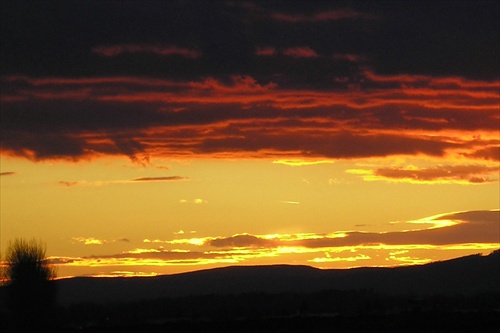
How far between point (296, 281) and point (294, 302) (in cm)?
7454

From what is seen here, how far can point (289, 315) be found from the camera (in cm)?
6712

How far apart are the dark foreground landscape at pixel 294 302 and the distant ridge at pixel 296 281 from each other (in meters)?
0.15

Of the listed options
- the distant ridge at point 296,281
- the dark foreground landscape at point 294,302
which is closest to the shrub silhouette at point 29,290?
the dark foreground landscape at point 294,302

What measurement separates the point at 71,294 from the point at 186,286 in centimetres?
1772

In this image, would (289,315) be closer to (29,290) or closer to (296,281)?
(29,290)

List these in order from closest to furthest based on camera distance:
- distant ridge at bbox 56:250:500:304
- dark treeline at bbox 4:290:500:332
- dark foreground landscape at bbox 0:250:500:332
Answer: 1. dark treeline at bbox 4:290:500:332
2. dark foreground landscape at bbox 0:250:500:332
3. distant ridge at bbox 56:250:500:304

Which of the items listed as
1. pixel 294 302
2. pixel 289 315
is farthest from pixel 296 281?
pixel 289 315

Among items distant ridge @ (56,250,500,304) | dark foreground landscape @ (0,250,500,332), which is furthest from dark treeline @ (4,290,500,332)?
distant ridge @ (56,250,500,304)

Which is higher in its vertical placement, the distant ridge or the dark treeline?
the distant ridge

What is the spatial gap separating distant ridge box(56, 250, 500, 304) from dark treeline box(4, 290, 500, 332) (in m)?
37.4

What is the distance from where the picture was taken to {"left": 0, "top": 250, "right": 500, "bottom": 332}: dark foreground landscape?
54125 mm

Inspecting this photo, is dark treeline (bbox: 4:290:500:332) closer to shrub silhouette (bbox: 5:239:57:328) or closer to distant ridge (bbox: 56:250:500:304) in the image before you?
shrub silhouette (bbox: 5:239:57:328)

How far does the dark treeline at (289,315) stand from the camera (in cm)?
5194

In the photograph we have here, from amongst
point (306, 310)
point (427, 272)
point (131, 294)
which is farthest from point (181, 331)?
point (131, 294)
